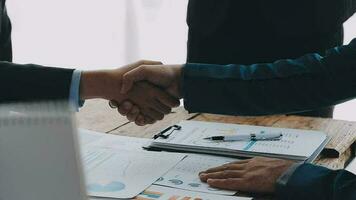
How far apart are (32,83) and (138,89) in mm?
266

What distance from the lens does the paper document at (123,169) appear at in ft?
3.46

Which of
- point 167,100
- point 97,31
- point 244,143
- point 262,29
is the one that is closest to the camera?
point 244,143

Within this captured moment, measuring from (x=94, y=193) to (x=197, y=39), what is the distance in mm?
916

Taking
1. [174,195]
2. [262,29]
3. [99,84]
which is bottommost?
[174,195]

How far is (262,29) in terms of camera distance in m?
1.80

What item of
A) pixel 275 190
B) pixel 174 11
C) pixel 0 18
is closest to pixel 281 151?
pixel 275 190

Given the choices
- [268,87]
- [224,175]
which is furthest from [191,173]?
[268,87]

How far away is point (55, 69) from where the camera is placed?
1441 millimetres

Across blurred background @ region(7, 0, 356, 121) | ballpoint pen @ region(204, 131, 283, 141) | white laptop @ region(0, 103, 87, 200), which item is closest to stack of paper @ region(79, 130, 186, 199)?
ballpoint pen @ region(204, 131, 283, 141)

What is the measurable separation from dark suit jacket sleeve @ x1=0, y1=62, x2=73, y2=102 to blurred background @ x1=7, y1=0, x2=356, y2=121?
134 centimetres

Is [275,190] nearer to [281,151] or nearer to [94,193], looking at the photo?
[281,151]

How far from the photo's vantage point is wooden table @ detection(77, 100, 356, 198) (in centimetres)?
131

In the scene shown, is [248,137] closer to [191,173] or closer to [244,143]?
[244,143]

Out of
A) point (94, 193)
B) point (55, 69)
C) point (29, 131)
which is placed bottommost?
point (94, 193)
